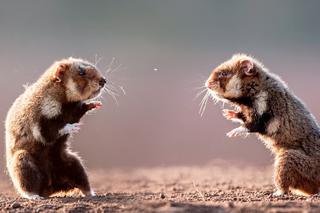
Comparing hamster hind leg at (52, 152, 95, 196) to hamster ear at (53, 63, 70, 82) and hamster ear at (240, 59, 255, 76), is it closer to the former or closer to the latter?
hamster ear at (53, 63, 70, 82)

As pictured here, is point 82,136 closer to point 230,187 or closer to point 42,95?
point 230,187

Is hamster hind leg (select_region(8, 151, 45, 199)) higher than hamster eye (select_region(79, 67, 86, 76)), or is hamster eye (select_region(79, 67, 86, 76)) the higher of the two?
hamster eye (select_region(79, 67, 86, 76))

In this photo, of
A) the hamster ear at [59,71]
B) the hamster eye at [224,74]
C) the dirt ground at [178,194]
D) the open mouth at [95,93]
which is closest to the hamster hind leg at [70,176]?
the dirt ground at [178,194]

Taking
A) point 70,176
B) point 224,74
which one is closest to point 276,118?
point 224,74

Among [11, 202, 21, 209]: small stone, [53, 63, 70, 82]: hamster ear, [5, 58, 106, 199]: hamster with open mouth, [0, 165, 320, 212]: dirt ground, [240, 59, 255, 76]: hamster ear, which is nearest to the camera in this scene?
[0, 165, 320, 212]: dirt ground

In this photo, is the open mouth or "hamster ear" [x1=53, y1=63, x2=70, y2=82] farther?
the open mouth

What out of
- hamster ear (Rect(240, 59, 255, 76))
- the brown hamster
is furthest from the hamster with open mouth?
hamster ear (Rect(240, 59, 255, 76))

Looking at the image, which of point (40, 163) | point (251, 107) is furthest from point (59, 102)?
point (251, 107)
